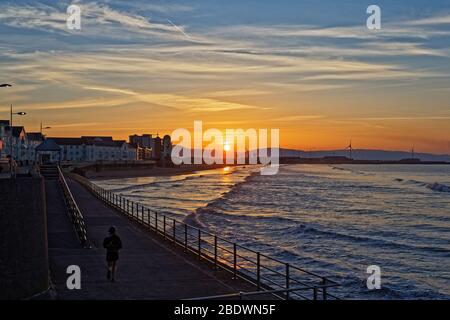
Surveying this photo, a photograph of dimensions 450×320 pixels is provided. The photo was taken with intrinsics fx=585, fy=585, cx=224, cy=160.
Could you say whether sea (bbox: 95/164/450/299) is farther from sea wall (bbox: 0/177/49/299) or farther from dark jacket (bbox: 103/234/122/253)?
sea wall (bbox: 0/177/49/299)

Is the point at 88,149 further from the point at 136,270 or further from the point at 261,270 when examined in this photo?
the point at 136,270

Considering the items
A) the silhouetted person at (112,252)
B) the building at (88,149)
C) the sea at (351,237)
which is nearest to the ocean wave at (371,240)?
the sea at (351,237)

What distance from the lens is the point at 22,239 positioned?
35.3 feet

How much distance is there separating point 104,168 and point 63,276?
119m

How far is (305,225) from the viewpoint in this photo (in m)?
33.7

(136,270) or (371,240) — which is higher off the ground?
(136,270)

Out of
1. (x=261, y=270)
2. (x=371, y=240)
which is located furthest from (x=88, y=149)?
(x=261, y=270)

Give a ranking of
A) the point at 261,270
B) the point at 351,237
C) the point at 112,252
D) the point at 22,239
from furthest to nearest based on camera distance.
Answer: the point at 351,237
the point at 261,270
the point at 112,252
the point at 22,239

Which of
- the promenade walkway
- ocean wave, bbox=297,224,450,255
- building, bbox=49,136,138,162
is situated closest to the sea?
ocean wave, bbox=297,224,450,255

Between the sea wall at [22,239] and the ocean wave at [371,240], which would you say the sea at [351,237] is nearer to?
the ocean wave at [371,240]

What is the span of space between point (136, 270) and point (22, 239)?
4.14 meters

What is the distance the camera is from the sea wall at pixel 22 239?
10500 mm
